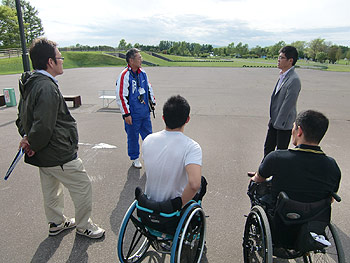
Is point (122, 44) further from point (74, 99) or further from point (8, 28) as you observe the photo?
point (74, 99)

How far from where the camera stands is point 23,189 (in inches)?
144

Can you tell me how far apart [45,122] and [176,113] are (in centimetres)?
117

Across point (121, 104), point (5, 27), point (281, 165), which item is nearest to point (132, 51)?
point (121, 104)

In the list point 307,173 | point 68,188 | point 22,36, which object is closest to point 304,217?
point 307,173

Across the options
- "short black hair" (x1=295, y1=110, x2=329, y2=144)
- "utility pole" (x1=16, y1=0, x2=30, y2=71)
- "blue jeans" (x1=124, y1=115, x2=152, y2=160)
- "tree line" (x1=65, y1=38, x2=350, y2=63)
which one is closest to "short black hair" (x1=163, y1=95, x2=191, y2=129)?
"short black hair" (x1=295, y1=110, x2=329, y2=144)

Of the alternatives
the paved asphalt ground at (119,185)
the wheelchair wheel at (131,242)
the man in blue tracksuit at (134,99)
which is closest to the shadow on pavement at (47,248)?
the paved asphalt ground at (119,185)

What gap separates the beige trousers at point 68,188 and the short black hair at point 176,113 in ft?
3.83

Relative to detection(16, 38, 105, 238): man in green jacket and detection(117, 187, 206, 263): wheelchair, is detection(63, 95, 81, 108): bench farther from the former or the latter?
detection(117, 187, 206, 263): wheelchair

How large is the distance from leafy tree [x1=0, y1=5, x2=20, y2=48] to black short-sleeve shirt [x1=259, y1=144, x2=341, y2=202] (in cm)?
5856

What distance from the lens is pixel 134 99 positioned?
4.16 m

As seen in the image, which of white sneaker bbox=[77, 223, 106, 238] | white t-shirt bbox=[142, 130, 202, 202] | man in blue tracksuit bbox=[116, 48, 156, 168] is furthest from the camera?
man in blue tracksuit bbox=[116, 48, 156, 168]

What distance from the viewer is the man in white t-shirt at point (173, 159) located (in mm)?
1895

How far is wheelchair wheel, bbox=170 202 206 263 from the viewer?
1854 mm

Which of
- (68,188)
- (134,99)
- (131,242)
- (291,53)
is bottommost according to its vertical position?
(131,242)
